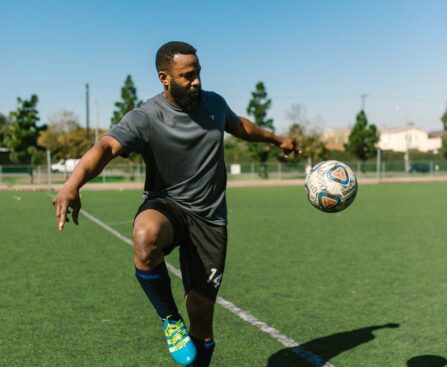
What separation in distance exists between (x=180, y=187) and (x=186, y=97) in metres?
0.59

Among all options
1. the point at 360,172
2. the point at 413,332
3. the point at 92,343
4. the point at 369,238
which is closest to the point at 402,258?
the point at 369,238

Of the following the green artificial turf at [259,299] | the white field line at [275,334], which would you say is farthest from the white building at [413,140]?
the white field line at [275,334]

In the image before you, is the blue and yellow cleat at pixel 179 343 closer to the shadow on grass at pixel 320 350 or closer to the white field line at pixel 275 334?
the shadow on grass at pixel 320 350

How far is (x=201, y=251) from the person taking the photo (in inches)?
136

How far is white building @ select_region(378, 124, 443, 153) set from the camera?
Answer: 393 ft

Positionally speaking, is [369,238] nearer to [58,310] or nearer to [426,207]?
[58,310]

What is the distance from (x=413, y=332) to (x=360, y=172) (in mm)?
47606

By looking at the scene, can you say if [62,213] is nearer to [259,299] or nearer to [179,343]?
[179,343]

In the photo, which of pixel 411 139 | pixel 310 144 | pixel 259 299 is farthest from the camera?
pixel 411 139

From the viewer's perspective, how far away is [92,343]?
4.46 metres

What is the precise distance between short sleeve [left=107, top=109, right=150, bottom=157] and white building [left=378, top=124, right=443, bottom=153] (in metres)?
121

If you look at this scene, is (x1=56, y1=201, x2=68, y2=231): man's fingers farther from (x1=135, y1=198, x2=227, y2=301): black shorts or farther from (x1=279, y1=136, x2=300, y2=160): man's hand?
(x1=279, y1=136, x2=300, y2=160): man's hand

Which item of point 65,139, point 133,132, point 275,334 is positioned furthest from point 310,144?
point 133,132

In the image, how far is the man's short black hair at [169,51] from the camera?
3.23 meters
